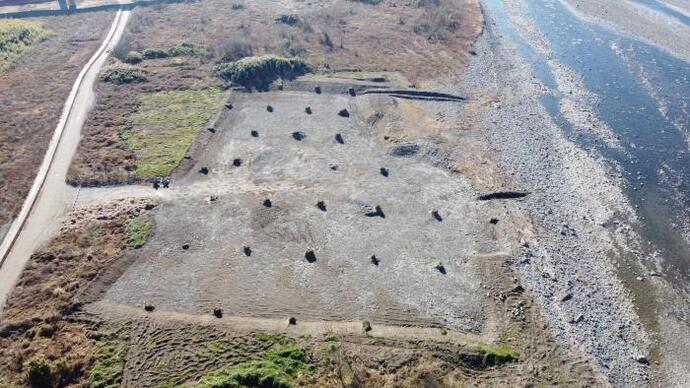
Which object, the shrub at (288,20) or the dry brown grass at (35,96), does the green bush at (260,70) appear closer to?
the dry brown grass at (35,96)

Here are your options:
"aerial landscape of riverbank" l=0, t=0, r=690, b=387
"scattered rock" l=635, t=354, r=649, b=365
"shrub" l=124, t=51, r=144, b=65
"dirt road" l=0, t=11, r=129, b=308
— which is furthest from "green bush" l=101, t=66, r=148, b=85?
"scattered rock" l=635, t=354, r=649, b=365

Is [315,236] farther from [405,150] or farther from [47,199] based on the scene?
[47,199]

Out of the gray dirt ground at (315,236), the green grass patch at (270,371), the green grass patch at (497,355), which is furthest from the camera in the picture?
the gray dirt ground at (315,236)

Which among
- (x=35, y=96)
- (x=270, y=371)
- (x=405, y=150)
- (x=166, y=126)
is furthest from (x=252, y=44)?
(x=270, y=371)

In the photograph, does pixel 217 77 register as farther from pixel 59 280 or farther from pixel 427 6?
pixel 427 6

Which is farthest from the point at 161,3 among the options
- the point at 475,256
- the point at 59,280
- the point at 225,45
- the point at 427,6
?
the point at 475,256

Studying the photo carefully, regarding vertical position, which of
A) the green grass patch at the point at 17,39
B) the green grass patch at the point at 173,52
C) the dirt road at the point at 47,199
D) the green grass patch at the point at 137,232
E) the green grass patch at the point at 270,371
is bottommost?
the green grass patch at the point at 17,39

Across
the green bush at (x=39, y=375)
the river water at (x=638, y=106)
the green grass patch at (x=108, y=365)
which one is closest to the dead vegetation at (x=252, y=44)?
the river water at (x=638, y=106)
